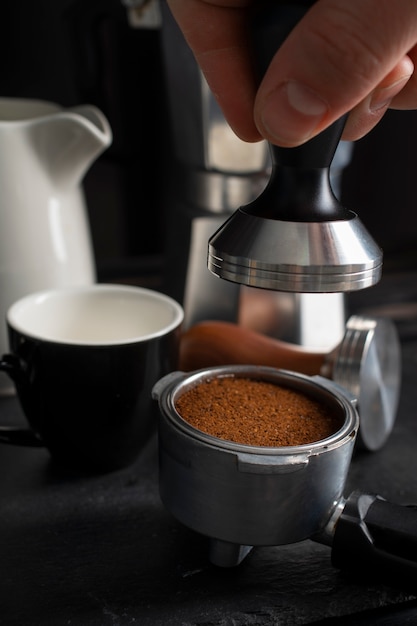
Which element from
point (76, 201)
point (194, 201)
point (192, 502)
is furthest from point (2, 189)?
point (192, 502)

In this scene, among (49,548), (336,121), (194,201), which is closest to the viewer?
(336,121)

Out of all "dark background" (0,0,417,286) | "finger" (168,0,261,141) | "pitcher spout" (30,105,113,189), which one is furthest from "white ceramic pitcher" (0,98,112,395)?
"finger" (168,0,261,141)

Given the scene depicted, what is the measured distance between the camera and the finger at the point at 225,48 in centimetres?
30

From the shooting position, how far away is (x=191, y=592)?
36cm

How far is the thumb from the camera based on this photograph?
0.24 metres

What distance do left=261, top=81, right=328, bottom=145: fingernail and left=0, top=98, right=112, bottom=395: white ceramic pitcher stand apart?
284 millimetres

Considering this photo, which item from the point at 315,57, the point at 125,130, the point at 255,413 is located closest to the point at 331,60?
the point at 315,57

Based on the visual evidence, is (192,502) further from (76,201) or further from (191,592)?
(76,201)

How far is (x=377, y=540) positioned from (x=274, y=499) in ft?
0.19

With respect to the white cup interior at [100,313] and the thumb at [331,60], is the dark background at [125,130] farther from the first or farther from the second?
the thumb at [331,60]

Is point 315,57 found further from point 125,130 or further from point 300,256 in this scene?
point 125,130

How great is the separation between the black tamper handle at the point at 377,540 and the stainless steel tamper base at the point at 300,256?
0.13 meters

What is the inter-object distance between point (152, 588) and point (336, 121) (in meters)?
0.25

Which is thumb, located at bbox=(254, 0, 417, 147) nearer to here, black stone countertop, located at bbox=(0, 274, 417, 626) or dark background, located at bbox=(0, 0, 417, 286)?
black stone countertop, located at bbox=(0, 274, 417, 626)
